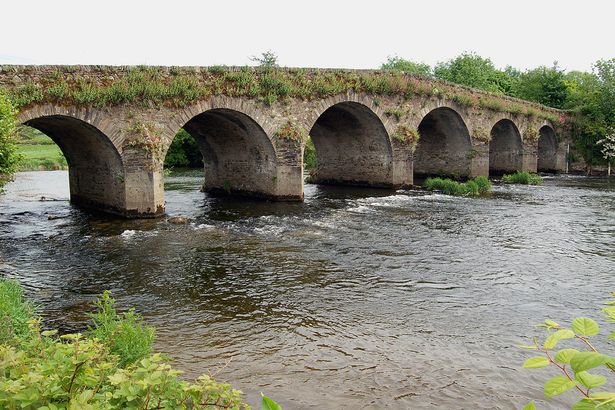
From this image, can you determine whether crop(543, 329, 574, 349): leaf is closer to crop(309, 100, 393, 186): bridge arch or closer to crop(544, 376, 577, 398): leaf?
crop(544, 376, 577, 398): leaf

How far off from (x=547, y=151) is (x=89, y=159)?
34814 mm

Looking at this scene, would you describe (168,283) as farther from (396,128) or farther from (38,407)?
(396,128)

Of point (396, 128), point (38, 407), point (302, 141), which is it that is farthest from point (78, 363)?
point (396, 128)

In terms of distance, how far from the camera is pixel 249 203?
22.0m

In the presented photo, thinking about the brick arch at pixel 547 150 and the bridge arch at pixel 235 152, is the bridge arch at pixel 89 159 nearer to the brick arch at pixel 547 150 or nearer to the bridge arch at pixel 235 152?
the bridge arch at pixel 235 152

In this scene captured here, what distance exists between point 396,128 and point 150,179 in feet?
41.3

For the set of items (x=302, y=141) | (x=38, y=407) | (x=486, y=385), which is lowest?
(x=486, y=385)

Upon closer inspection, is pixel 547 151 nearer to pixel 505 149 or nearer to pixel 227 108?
pixel 505 149

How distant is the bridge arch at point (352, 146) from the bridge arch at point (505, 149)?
13.4 meters

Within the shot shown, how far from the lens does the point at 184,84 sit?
18125 millimetres

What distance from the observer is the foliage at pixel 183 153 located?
1785 inches

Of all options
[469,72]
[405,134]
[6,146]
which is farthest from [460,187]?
[469,72]

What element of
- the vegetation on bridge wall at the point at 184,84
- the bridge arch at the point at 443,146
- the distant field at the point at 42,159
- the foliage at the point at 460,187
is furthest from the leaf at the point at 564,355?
the distant field at the point at 42,159

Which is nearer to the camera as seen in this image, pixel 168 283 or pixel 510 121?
pixel 168 283
